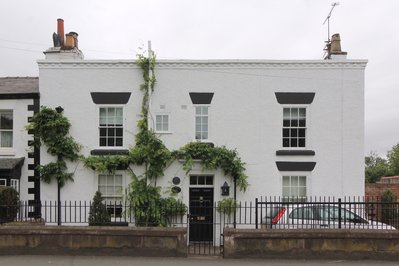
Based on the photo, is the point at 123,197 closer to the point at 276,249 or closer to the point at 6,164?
the point at 6,164

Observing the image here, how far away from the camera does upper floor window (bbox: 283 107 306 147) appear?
559 inches

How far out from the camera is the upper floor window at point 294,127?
14.2 metres

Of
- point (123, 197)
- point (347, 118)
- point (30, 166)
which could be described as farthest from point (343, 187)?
point (30, 166)

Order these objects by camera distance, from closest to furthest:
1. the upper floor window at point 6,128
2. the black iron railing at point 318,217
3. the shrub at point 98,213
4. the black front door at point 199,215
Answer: the black iron railing at point 318,217 → the shrub at point 98,213 → the black front door at point 199,215 → the upper floor window at point 6,128

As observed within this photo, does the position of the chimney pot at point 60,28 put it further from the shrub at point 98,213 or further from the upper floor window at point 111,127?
the shrub at point 98,213

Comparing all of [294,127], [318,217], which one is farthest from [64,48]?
[318,217]

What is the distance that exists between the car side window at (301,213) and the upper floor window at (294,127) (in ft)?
10.4

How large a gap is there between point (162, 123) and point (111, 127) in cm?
189

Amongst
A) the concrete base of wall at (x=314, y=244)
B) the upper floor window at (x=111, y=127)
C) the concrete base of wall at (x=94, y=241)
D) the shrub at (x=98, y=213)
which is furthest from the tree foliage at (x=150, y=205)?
the concrete base of wall at (x=314, y=244)

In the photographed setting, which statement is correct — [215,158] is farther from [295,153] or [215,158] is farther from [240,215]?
[295,153]

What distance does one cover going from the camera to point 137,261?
30.2 ft

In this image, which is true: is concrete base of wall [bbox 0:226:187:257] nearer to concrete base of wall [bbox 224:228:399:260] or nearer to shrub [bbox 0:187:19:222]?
concrete base of wall [bbox 224:228:399:260]

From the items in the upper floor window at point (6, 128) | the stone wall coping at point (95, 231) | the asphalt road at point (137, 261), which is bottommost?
the asphalt road at point (137, 261)

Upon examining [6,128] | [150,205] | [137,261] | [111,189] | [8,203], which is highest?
[6,128]
